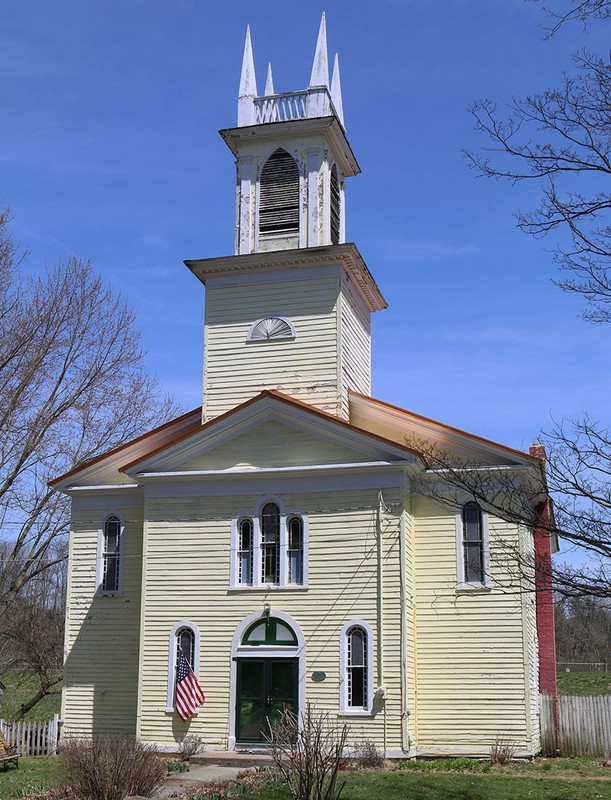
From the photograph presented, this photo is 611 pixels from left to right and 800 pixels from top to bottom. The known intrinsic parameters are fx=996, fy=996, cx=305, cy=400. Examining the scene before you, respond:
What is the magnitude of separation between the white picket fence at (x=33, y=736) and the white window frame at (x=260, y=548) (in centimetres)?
594

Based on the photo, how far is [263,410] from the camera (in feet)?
80.2

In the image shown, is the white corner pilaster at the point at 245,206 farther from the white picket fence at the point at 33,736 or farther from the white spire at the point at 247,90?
the white picket fence at the point at 33,736

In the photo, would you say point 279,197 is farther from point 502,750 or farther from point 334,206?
point 502,750

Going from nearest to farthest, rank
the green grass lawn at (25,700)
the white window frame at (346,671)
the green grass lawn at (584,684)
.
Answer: the white window frame at (346,671)
the green grass lawn at (25,700)
the green grass lawn at (584,684)

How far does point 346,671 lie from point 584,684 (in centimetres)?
2911

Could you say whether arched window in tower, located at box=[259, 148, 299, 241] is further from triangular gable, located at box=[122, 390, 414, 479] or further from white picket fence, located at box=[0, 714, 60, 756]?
white picket fence, located at box=[0, 714, 60, 756]

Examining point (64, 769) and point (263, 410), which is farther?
point (263, 410)

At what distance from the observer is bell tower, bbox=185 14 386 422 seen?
1040 inches

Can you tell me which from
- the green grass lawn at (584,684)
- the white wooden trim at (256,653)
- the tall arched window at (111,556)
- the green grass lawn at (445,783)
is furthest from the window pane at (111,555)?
the green grass lawn at (584,684)

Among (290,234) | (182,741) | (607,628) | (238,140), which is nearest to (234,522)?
(182,741)

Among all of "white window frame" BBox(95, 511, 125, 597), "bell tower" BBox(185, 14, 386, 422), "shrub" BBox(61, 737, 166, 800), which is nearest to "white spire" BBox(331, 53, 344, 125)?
"bell tower" BBox(185, 14, 386, 422)

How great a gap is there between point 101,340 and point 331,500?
448 inches

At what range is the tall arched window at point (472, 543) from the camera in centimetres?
2391

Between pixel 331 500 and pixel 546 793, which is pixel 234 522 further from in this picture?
pixel 546 793
